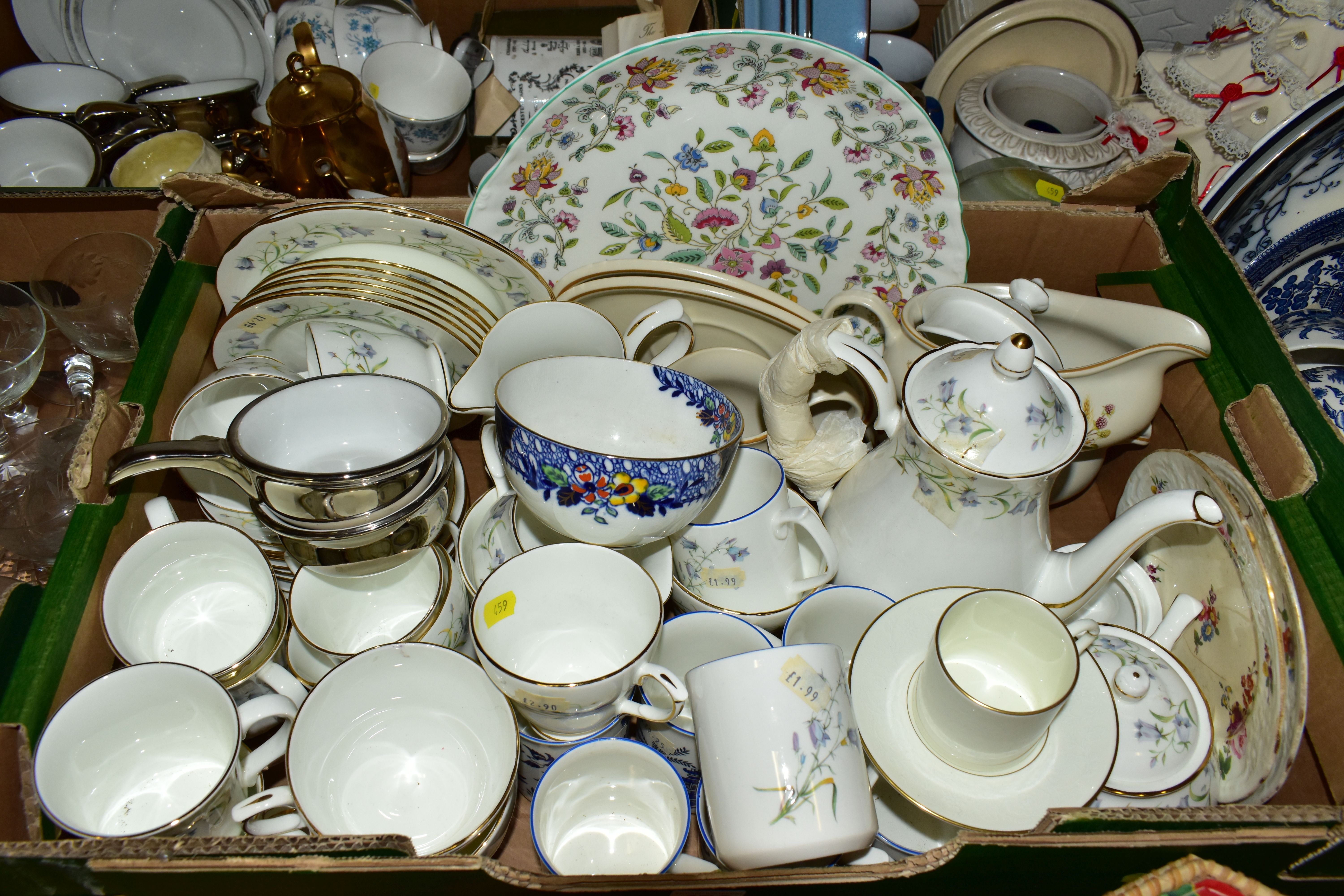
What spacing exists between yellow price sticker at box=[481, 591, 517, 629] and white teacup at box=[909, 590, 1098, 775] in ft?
1.16

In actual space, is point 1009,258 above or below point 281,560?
above

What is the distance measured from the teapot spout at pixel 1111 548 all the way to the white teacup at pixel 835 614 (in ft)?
0.44

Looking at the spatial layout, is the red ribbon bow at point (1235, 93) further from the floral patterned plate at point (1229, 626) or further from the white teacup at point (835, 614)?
the white teacup at point (835, 614)

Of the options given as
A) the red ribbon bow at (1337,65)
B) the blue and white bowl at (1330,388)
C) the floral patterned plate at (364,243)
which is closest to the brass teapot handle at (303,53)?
the floral patterned plate at (364,243)

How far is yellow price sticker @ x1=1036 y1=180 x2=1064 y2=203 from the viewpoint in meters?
1.05

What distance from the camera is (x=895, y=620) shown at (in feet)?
2.26

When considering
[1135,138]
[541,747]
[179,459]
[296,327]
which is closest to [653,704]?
[541,747]

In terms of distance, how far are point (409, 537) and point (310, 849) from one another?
252mm

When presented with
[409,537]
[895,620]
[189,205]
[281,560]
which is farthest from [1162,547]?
[189,205]

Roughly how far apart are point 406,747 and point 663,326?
1.56 ft

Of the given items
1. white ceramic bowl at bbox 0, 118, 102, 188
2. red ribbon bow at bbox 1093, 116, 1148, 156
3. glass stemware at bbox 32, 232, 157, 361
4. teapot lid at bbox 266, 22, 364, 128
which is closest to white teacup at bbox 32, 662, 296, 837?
glass stemware at bbox 32, 232, 157, 361

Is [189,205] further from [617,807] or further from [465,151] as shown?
[617,807]

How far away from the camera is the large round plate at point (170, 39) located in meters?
1.30

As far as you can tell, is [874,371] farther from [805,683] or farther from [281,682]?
[281,682]
